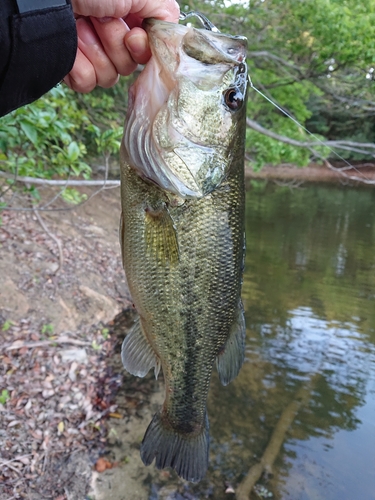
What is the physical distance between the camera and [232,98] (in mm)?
1669

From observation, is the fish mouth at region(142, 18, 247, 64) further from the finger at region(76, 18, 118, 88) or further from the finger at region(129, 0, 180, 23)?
the finger at region(76, 18, 118, 88)

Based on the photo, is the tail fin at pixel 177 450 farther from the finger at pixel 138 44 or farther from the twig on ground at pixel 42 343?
the twig on ground at pixel 42 343

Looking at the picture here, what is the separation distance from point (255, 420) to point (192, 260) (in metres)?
3.70

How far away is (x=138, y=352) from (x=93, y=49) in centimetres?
140

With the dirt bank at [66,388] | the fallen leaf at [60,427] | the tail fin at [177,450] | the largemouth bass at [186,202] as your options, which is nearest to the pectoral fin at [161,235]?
the largemouth bass at [186,202]

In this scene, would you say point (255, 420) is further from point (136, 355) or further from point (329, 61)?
point (329, 61)

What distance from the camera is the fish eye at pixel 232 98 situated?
5.46 ft

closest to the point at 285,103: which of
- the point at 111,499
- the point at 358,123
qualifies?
the point at 111,499

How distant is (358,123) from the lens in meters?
30.2

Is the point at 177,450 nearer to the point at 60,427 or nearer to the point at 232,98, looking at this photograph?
the point at 232,98

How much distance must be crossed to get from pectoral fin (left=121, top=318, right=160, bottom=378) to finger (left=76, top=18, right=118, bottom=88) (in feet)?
3.83

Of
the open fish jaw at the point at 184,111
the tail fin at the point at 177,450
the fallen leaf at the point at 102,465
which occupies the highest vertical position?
the open fish jaw at the point at 184,111

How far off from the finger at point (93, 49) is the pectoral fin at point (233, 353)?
49.5 inches

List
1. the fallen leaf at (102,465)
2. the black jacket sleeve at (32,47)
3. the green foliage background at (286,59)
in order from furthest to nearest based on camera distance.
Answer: the green foliage background at (286,59) → the fallen leaf at (102,465) → the black jacket sleeve at (32,47)
